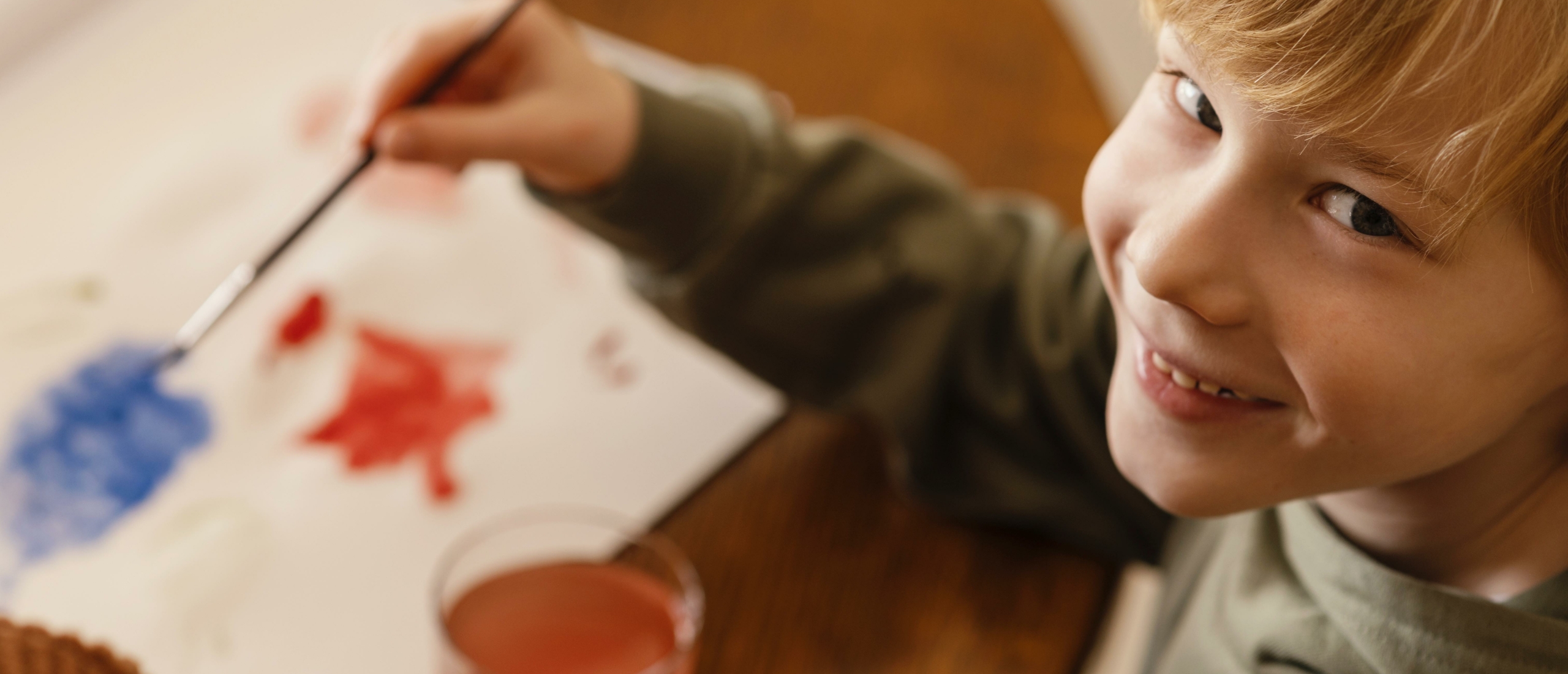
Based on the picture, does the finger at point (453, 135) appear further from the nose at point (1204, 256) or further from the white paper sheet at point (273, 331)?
the nose at point (1204, 256)

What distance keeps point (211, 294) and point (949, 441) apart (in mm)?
355

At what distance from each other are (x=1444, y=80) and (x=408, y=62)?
0.40 metres

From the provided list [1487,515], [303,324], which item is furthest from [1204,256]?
[303,324]

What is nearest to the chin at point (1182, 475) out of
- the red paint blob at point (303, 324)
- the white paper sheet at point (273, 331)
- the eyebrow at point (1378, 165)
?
the eyebrow at point (1378, 165)

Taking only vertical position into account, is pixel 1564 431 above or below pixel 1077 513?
above

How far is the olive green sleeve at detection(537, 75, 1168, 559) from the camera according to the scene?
59 centimetres

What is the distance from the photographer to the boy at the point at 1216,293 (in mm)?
296

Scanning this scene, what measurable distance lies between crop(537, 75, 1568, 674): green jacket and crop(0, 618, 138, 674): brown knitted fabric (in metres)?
0.29

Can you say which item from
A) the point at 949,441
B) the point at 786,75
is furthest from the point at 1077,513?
the point at 786,75

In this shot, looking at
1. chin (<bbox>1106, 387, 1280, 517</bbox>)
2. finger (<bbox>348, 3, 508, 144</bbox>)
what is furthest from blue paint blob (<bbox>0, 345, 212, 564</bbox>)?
chin (<bbox>1106, 387, 1280, 517</bbox>)

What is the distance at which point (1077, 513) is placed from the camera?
599mm

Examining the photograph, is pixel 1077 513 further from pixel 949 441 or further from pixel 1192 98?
pixel 1192 98

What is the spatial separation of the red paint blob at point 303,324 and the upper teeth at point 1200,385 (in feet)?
1.30

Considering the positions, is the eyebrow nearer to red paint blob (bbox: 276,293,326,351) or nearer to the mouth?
the mouth
